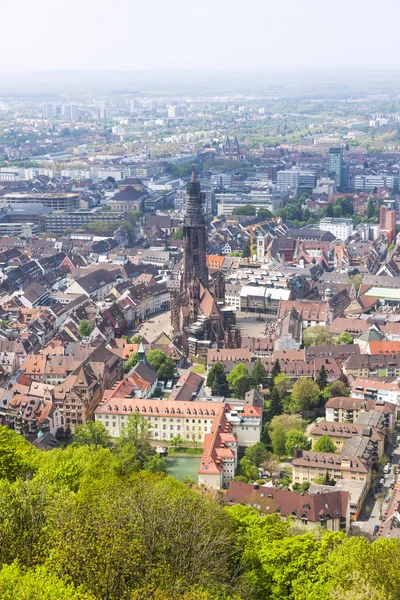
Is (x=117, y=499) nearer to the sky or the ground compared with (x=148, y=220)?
nearer to the sky

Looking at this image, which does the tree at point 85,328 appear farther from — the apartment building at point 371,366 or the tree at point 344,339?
the apartment building at point 371,366

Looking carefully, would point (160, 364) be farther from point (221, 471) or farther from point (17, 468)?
point (17, 468)

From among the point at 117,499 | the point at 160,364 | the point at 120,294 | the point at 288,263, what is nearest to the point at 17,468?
the point at 117,499

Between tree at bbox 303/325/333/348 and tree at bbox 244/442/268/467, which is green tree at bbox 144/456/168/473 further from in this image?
tree at bbox 303/325/333/348

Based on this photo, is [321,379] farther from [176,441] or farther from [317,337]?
[176,441]

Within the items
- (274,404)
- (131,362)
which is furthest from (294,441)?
(131,362)

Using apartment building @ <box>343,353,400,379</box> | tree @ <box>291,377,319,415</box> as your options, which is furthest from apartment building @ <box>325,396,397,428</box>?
apartment building @ <box>343,353,400,379</box>

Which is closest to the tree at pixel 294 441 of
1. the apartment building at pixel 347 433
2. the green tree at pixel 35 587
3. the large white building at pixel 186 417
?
the apartment building at pixel 347 433
